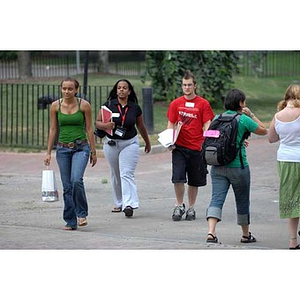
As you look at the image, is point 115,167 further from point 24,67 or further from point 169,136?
point 24,67

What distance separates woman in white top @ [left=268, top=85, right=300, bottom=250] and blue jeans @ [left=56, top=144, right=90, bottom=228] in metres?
2.09

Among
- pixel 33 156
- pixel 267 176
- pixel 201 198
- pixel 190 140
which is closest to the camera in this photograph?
pixel 190 140

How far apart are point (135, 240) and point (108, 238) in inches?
12.3

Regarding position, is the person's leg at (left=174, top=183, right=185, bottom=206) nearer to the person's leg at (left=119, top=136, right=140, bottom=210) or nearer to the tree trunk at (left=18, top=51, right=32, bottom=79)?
the person's leg at (left=119, top=136, right=140, bottom=210)

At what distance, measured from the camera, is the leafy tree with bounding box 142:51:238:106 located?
21297mm

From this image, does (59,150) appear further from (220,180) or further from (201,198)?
(201,198)

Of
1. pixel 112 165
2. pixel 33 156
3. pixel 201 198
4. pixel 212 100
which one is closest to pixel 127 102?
pixel 112 165

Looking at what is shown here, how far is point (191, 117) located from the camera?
10375 mm

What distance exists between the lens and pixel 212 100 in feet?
72.6

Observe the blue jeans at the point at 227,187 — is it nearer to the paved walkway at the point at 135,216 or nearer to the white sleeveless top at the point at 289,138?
the paved walkway at the point at 135,216

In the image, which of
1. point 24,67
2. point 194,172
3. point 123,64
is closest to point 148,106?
point 194,172

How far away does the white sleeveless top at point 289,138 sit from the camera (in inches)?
340

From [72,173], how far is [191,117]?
1.57m

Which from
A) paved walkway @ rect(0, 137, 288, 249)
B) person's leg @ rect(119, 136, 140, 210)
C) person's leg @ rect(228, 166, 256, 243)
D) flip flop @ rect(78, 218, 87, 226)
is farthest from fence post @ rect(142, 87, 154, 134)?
person's leg @ rect(228, 166, 256, 243)
